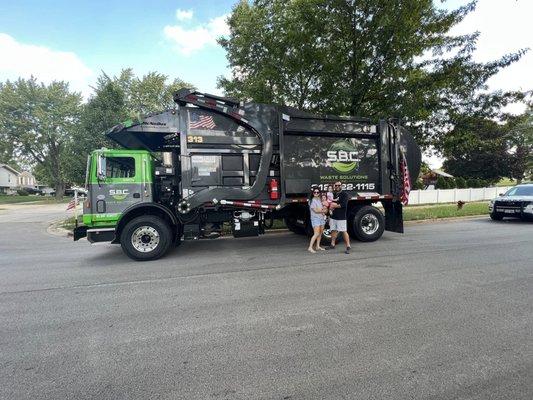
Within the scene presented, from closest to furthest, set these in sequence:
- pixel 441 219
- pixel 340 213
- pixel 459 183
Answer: pixel 340 213
pixel 441 219
pixel 459 183

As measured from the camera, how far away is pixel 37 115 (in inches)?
1716

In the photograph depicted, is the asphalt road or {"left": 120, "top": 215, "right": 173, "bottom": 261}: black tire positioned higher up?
{"left": 120, "top": 215, "right": 173, "bottom": 261}: black tire

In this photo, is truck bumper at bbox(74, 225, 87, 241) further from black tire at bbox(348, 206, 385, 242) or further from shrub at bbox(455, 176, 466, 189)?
shrub at bbox(455, 176, 466, 189)

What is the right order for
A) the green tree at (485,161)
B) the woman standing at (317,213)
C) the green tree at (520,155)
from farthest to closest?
the green tree at (520,155) → the green tree at (485,161) → the woman standing at (317,213)

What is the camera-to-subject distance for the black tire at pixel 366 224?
9070mm

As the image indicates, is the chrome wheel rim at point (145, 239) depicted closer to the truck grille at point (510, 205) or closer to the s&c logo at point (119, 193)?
the s&c logo at point (119, 193)

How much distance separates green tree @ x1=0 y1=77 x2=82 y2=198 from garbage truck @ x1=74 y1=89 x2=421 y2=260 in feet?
141

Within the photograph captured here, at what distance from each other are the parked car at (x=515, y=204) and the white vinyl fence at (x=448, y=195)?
257 inches

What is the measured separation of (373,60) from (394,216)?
566 centimetres

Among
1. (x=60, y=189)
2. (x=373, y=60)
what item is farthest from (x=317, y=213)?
(x=60, y=189)

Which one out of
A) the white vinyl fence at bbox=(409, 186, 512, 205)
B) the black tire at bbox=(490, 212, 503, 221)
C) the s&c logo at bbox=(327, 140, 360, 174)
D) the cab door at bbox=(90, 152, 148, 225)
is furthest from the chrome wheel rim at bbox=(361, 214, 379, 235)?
the white vinyl fence at bbox=(409, 186, 512, 205)

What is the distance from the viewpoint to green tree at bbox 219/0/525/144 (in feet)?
35.3

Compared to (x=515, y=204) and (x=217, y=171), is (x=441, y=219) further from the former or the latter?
(x=217, y=171)

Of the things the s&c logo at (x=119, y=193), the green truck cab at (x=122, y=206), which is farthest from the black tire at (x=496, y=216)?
the s&c logo at (x=119, y=193)
